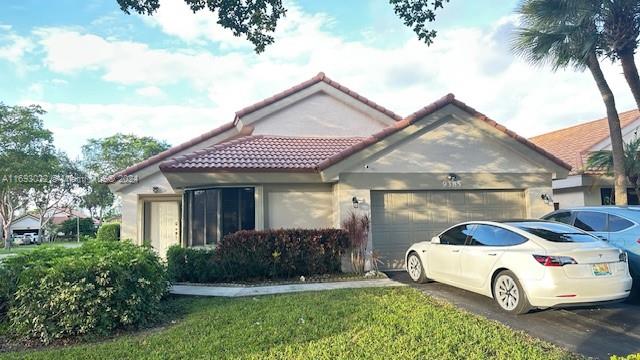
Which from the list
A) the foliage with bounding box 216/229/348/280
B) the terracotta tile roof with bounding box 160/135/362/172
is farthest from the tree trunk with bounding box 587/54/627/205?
the foliage with bounding box 216/229/348/280

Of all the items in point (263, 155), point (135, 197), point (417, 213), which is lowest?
point (417, 213)

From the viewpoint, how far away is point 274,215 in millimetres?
12367

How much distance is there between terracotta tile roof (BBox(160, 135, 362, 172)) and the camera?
1170cm

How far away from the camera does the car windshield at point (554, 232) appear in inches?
276

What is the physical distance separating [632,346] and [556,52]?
29.4 feet

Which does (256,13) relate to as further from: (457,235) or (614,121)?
(614,121)

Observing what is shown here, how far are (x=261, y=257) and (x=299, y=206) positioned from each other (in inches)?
87.0

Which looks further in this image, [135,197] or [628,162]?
[135,197]

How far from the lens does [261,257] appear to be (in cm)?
1094

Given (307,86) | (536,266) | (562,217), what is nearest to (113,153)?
(307,86)

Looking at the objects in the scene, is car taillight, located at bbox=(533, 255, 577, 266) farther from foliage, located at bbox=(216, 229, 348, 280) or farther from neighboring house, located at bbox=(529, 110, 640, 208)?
neighboring house, located at bbox=(529, 110, 640, 208)

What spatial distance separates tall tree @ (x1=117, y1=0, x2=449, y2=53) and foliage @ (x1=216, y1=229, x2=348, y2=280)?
4844 millimetres

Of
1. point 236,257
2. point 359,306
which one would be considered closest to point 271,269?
point 236,257

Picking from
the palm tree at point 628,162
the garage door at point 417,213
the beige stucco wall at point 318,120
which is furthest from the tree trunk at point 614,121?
the beige stucco wall at point 318,120
